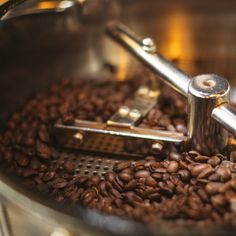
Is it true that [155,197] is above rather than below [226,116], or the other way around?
below

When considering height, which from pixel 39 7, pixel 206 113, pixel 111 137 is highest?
pixel 39 7

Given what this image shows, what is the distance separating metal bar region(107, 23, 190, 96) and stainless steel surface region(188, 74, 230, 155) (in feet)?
0.18

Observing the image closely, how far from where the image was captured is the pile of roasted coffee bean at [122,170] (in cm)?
78

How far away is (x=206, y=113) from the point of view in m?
0.90

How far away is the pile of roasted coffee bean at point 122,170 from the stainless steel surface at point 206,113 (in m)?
0.03

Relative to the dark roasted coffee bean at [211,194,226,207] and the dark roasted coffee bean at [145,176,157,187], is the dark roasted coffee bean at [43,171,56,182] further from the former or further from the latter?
the dark roasted coffee bean at [211,194,226,207]

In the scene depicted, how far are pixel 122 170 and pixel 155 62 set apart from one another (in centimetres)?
29

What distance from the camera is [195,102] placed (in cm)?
91

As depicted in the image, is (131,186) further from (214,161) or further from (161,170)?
(214,161)

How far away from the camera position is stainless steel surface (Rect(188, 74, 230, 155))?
35.1 inches

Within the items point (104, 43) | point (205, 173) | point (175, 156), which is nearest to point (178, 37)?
point (104, 43)

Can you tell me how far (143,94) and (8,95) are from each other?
38cm

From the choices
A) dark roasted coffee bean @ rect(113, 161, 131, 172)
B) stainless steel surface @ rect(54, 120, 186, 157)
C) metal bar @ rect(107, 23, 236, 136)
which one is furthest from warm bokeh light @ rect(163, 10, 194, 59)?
dark roasted coffee bean @ rect(113, 161, 131, 172)

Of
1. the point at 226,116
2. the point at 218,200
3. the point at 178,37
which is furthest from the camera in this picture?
the point at 178,37
